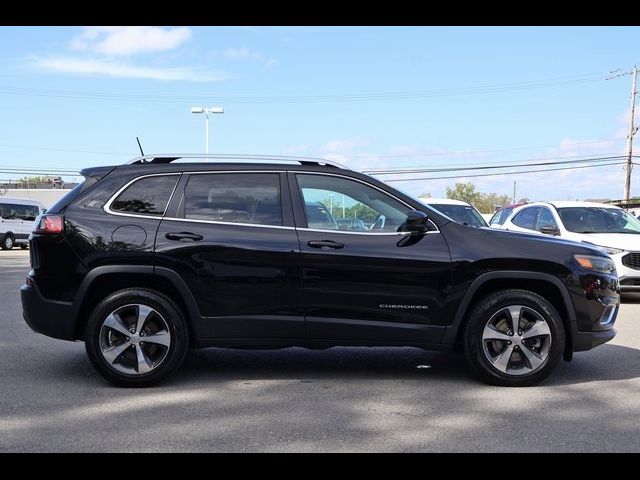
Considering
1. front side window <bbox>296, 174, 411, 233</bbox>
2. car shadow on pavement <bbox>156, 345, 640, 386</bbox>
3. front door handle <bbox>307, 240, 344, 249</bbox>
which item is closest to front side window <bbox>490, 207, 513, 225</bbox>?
car shadow on pavement <bbox>156, 345, 640, 386</bbox>

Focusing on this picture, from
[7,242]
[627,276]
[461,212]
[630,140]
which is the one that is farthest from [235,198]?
[630,140]

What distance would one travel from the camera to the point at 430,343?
5309mm

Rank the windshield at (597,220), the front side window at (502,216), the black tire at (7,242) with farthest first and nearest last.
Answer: the black tire at (7,242) < the front side window at (502,216) < the windshield at (597,220)

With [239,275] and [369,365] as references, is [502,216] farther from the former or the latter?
[239,275]

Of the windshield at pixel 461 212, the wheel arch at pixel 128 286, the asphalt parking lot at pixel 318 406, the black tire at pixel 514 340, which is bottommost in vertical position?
the asphalt parking lot at pixel 318 406

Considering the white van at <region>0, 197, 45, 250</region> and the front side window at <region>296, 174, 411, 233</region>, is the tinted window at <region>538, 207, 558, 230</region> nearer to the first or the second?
the front side window at <region>296, 174, 411, 233</region>

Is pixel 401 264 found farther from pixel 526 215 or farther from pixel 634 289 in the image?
pixel 526 215

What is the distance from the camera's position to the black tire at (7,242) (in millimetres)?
32812

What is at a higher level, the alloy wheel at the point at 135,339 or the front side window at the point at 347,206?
the front side window at the point at 347,206

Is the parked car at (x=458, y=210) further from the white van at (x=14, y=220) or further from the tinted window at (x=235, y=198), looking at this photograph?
the white van at (x=14, y=220)

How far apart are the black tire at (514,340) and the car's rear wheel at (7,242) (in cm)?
3203

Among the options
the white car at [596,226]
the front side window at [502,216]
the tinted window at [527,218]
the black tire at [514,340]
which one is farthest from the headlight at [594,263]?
the front side window at [502,216]

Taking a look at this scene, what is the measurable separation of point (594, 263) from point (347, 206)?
2061mm

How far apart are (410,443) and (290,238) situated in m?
1.95
